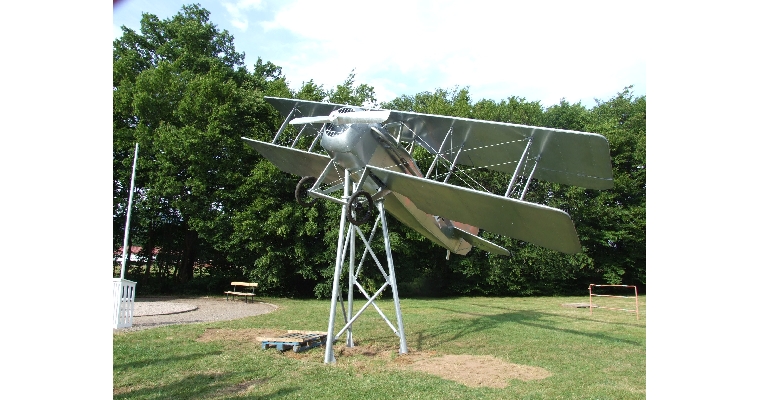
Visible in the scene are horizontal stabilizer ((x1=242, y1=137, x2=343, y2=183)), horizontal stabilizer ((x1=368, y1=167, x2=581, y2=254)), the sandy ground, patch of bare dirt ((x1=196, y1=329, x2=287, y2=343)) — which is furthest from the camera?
the sandy ground

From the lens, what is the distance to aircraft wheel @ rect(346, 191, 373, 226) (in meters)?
7.94

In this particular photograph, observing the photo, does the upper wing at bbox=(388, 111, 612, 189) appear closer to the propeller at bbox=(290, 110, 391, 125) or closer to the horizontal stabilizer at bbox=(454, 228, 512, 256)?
the propeller at bbox=(290, 110, 391, 125)

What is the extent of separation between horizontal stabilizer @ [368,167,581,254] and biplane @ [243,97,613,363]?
0.02 m

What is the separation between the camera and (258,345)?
9.98 metres

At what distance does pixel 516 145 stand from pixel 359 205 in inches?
116

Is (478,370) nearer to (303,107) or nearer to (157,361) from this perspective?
(157,361)

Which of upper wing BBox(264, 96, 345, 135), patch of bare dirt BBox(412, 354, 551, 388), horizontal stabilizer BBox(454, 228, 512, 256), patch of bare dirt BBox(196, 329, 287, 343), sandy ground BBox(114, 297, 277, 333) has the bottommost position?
sandy ground BBox(114, 297, 277, 333)

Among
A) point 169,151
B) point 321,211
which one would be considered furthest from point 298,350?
point 169,151

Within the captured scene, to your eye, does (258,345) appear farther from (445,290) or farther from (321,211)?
(445,290)

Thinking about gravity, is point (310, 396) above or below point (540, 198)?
below

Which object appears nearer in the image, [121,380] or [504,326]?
[121,380]

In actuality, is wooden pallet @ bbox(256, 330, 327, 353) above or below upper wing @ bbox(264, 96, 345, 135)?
below

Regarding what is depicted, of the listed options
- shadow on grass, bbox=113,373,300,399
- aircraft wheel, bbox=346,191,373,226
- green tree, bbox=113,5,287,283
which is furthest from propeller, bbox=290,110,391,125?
green tree, bbox=113,5,287,283

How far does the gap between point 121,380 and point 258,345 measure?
328cm
